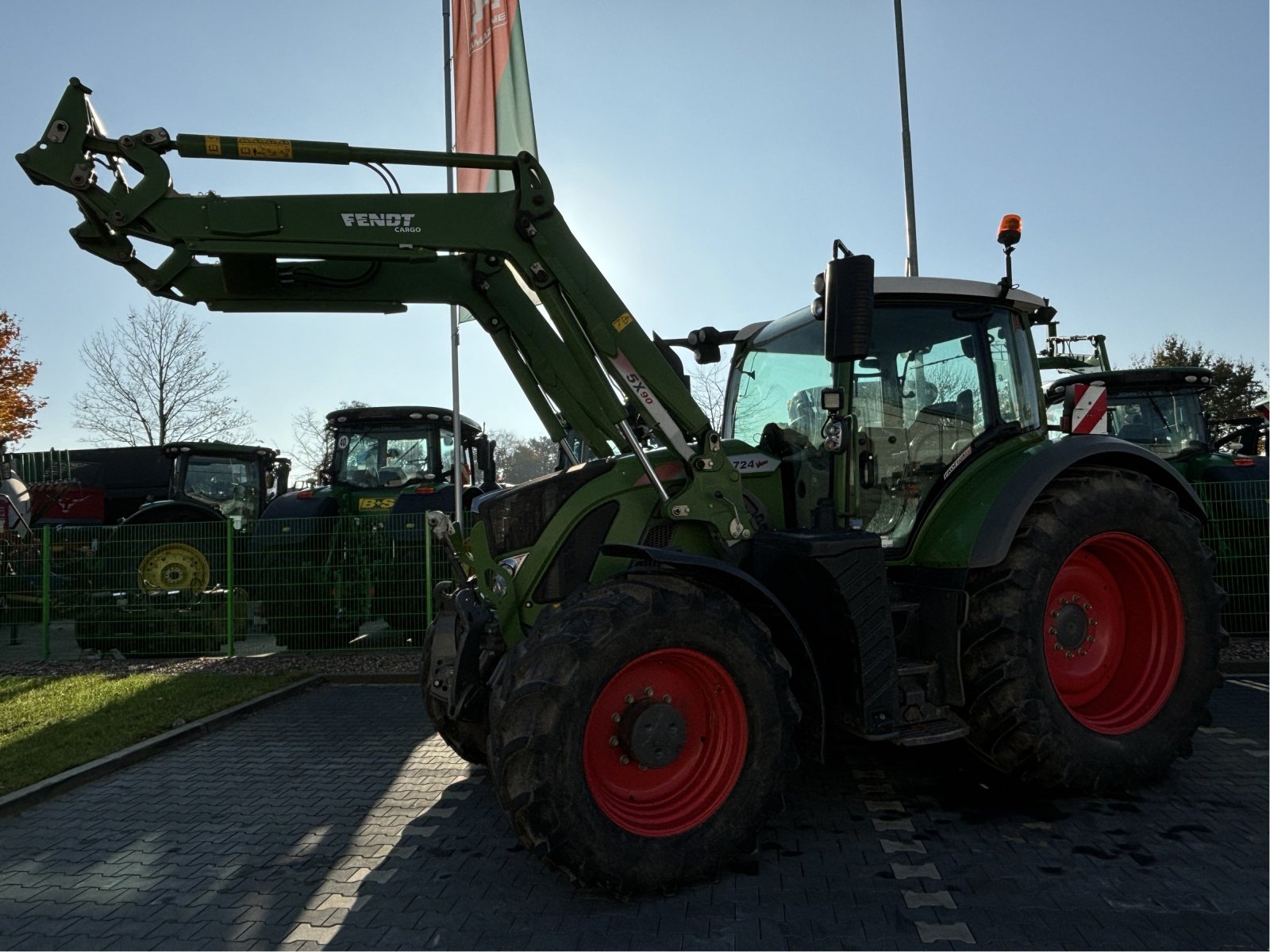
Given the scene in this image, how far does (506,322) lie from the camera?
4398 millimetres

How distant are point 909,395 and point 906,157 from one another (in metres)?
7.12

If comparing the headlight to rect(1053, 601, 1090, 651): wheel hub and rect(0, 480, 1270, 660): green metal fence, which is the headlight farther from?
rect(0, 480, 1270, 660): green metal fence

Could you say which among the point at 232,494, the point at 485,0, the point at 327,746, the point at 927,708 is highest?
the point at 485,0

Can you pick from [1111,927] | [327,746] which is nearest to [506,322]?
[327,746]

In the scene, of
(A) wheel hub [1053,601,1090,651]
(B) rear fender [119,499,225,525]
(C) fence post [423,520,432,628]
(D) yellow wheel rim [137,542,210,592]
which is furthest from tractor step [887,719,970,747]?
(B) rear fender [119,499,225,525]

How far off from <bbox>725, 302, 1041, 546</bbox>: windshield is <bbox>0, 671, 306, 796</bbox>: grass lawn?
4.62 m

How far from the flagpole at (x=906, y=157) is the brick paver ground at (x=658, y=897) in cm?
691

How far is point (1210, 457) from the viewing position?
29.4 ft

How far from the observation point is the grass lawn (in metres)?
5.27

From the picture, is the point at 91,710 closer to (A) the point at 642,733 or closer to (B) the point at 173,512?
(A) the point at 642,733

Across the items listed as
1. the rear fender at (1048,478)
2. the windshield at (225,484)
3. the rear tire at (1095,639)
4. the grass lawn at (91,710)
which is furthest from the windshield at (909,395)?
the windshield at (225,484)

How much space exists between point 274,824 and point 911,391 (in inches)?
155

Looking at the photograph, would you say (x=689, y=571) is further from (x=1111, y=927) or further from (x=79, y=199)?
(x=79, y=199)

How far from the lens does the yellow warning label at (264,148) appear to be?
3557 mm
